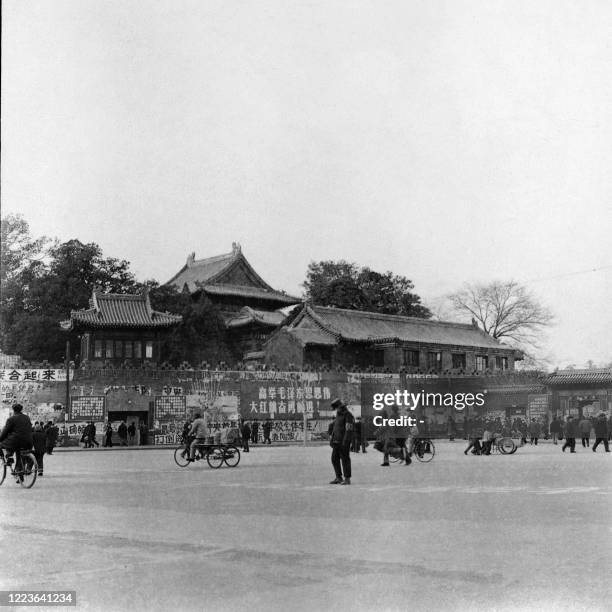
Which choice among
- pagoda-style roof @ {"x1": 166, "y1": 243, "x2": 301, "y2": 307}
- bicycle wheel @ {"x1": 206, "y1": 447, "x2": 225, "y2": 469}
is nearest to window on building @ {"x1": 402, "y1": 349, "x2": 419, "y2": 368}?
pagoda-style roof @ {"x1": 166, "y1": 243, "x2": 301, "y2": 307}

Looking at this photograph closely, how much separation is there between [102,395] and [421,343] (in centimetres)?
2052

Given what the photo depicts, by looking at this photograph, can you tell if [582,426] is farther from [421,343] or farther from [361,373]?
[421,343]

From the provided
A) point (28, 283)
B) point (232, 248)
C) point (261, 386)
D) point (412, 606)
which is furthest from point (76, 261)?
point (412, 606)

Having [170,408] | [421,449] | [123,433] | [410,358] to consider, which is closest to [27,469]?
[421,449]

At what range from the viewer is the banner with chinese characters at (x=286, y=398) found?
3919cm

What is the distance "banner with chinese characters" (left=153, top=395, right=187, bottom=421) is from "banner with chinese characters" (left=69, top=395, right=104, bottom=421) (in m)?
2.37

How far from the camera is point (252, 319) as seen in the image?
48.0 meters

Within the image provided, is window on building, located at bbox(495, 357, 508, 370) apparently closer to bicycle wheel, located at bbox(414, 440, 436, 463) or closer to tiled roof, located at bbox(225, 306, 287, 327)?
tiled roof, located at bbox(225, 306, 287, 327)

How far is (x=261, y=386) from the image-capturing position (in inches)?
1558

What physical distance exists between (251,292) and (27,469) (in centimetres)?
3761

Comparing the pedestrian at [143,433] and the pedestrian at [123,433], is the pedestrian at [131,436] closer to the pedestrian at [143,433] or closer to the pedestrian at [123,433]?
the pedestrian at [123,433]

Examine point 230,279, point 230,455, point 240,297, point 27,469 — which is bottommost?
point 230,455

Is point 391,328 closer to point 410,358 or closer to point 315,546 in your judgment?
point 410,358

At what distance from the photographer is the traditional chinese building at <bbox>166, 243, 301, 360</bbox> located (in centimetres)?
4859
